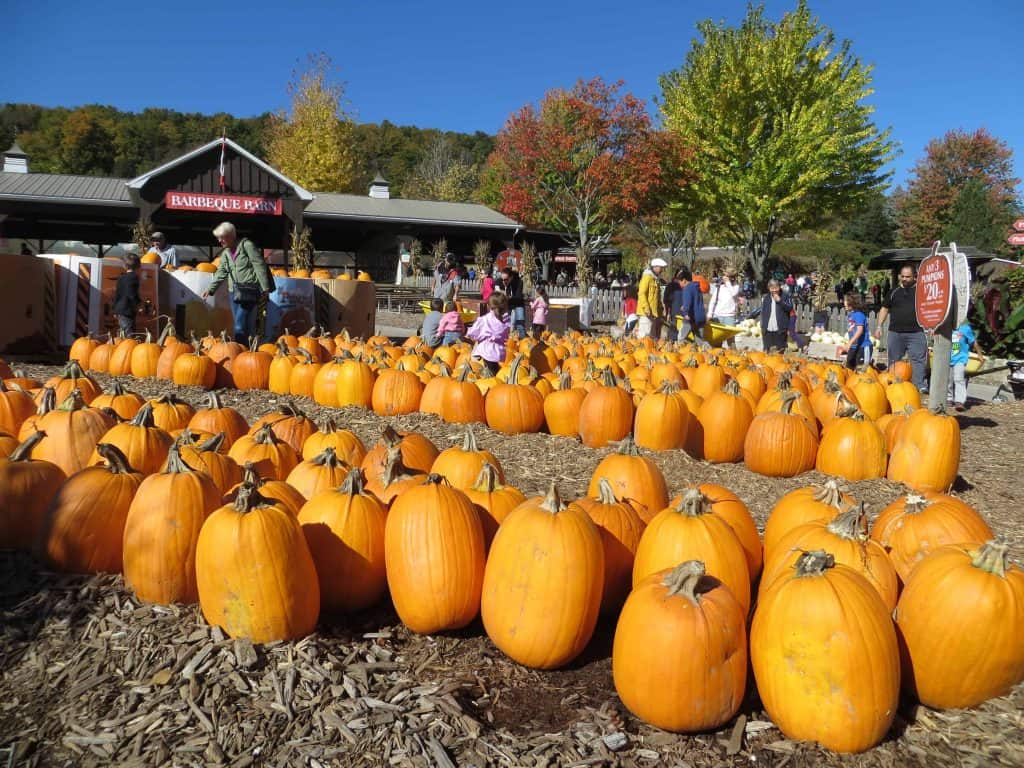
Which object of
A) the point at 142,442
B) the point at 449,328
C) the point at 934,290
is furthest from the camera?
the point at 449,328

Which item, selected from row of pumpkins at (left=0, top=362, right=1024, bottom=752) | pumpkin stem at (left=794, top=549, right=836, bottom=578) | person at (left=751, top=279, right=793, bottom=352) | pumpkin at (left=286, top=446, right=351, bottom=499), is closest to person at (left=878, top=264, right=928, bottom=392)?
person at (left=751, top=279, right=793, bottom=352)

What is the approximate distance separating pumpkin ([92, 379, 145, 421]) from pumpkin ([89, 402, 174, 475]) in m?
1.11

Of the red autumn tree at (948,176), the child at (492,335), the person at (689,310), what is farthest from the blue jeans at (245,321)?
the red autumn tree at (948,176)

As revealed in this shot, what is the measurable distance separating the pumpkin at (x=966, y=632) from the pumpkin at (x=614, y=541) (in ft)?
3.30

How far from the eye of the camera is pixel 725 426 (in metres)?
5.91

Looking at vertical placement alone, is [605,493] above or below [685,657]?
above

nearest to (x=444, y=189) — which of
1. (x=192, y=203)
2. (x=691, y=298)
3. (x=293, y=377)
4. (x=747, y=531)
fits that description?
(x=192, y=203)

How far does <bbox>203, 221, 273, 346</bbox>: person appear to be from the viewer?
8680 millimetres

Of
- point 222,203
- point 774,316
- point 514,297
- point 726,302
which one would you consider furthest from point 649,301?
point 222,203

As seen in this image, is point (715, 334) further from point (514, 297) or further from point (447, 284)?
point (447, 284)

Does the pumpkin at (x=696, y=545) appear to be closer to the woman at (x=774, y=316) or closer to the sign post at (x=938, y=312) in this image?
the sign post at (x=938, y=312)

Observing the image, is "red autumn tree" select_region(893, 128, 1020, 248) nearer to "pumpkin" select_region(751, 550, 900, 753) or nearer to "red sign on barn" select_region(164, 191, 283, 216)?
"red sign on barn" select_region(164, 191, 283, 216)

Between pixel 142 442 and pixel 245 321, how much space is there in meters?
5.84

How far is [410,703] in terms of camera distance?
7.13ft
